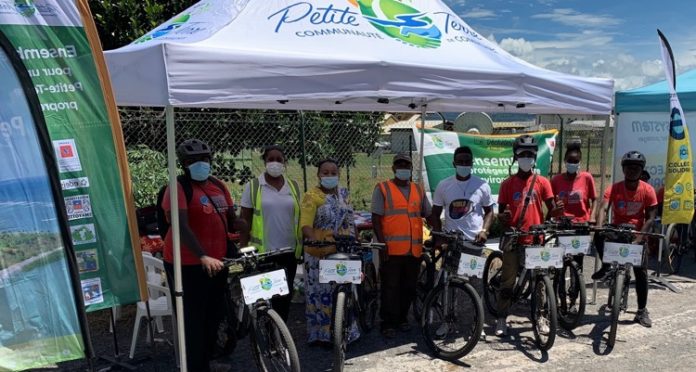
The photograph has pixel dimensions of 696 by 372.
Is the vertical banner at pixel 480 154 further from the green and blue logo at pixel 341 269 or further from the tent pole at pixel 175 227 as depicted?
the tent pole at pixel 175 227

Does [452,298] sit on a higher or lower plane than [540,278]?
lower

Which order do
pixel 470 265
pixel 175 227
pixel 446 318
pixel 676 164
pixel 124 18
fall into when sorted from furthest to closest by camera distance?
1. pixel 124 18
2. pixel 676 164
3. pixel 446 318
4. pixel 470 265
5. pixel 175 227

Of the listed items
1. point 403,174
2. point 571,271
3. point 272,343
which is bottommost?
point 272,343

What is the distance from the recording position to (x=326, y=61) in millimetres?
3754

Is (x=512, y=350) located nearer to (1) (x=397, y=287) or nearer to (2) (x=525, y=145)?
(1) (x=397, y=287)

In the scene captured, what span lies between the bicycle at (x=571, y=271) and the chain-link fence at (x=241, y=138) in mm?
4025

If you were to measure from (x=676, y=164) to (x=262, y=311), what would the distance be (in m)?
4.96

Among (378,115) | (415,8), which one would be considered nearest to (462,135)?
(378,115)

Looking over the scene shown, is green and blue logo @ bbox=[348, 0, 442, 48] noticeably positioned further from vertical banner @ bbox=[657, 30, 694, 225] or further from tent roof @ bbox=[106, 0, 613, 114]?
vertical banner @ bbox=[657, 30, 694, 225]

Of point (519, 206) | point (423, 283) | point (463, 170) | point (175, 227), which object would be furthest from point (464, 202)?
point (175, 227)

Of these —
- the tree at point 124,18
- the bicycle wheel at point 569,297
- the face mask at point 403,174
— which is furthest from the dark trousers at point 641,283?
the tree at point 124,18

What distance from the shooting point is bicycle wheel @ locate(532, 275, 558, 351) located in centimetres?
451

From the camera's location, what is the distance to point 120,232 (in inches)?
126

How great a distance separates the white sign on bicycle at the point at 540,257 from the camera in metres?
A: 4.62
